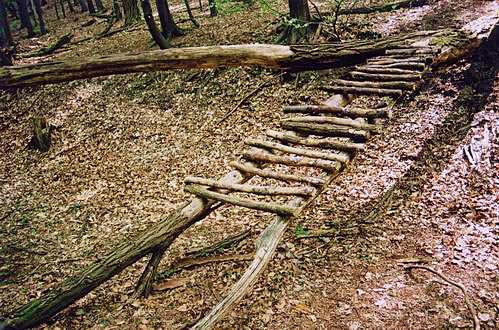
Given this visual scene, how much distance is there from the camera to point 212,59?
7129 mm

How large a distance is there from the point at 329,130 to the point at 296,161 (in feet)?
2.67

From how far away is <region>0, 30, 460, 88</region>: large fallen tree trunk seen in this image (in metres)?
6.82

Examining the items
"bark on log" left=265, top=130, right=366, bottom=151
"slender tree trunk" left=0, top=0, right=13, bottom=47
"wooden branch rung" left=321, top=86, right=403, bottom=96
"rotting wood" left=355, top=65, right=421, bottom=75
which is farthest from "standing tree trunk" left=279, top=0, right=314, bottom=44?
"slender tree trunk" left=0, top=0, right=13, bottom=47

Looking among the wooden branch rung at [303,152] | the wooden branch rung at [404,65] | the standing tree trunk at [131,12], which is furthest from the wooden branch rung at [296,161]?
the standing tree trunk at [131,12]

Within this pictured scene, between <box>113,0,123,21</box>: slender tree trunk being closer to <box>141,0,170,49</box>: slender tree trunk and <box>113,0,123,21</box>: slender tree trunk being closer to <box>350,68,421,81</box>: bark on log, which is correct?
<box>141,0,170,49</box>: slender tree trunk

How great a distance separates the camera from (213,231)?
698 centimetres

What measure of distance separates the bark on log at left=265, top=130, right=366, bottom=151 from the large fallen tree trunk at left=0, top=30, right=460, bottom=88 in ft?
7.42

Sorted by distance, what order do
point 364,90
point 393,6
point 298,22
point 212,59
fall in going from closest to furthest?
point 364,90
point 212,59
point 298,22
point 393,6

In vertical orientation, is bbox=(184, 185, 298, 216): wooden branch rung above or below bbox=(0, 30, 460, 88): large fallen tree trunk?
below

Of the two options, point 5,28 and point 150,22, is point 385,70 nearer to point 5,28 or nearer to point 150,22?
point 150,22

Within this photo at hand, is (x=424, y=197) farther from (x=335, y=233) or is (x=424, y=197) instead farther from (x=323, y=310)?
(x=323, y=310)

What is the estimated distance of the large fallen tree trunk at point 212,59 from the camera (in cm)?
682

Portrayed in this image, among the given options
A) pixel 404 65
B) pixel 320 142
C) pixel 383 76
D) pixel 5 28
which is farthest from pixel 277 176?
pixel 5 28

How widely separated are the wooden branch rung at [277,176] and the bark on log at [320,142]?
0.60 meters
